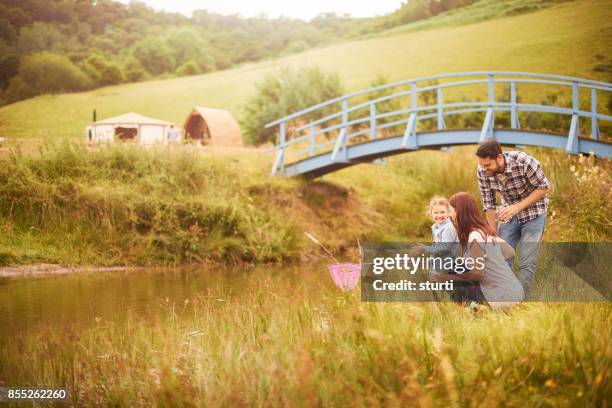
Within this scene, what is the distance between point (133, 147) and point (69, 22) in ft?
16.9

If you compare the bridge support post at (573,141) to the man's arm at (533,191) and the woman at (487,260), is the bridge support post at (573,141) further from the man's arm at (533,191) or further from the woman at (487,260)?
the woman at (487,260)

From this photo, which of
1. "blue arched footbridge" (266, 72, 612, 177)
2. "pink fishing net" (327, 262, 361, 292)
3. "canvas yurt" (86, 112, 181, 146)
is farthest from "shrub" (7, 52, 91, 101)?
"pink fishing net" (327, 262, 361, 292)

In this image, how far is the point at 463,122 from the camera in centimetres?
1825

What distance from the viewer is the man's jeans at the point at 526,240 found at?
4.97 m

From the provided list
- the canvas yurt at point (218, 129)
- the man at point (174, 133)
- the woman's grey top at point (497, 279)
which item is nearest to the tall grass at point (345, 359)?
the woman's grey top at point (497, 279)

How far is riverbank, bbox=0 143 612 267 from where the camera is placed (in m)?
10.9

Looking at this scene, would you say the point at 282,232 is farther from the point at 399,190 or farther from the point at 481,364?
the point at 481,364

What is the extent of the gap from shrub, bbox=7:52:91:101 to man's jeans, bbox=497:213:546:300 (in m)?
11.2

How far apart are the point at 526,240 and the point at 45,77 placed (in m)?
12.6

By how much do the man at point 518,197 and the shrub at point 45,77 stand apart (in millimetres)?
11061

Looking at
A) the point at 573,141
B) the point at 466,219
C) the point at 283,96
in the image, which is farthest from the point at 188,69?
the point at 466,219

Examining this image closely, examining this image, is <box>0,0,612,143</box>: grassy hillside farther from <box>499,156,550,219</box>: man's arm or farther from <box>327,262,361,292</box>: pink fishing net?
<box>499,156,550,219</box>: man's arm

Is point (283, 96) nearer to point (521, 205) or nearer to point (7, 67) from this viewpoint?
point (7, 67)

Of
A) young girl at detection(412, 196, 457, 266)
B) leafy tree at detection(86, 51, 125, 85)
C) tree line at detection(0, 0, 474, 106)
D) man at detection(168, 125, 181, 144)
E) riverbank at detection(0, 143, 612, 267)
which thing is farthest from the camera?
man at detection(168, 125, 181, 144)
